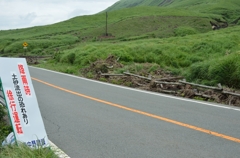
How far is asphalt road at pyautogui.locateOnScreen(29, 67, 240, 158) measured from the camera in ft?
16.7

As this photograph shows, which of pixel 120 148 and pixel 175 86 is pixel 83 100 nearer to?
pixel 175 86

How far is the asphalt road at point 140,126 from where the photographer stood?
5090mm

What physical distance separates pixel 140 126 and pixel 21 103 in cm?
282

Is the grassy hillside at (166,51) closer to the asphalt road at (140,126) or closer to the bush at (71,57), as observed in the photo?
the bush at (71,57)

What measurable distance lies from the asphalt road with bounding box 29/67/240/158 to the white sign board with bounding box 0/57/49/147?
31.6 inches

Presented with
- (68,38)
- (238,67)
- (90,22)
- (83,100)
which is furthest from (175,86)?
(90,22)

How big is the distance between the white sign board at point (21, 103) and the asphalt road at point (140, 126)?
80cm

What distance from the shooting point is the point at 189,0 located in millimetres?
135125

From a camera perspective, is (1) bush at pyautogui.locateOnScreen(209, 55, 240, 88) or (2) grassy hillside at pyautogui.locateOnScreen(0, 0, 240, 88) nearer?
(1) bush at pyautogui.locateOnScreen(209, 55, 240, 88)

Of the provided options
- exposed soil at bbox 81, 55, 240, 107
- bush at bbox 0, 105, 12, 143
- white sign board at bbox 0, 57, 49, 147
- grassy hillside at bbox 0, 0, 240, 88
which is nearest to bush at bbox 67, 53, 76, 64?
grassy hillside at bbox 0, 0, 240, 88

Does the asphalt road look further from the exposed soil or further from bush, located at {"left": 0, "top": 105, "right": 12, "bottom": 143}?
the exposed soil

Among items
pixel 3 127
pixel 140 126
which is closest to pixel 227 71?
pixel 140 126

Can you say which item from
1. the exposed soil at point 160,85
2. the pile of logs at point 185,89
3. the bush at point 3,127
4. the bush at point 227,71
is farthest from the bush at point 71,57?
the bush at point 3,127

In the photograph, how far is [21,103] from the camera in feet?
15.3
